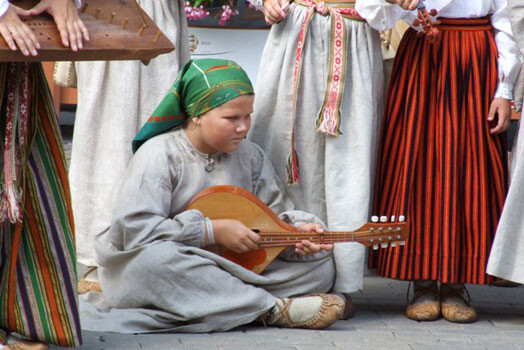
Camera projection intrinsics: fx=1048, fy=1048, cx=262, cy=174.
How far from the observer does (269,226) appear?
416 cm

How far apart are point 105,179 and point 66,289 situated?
1179 mm

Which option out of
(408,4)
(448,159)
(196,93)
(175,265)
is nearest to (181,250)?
(175,265)

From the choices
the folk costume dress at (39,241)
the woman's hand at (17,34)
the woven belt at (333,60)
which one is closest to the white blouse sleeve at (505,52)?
the woven belt at (333,60)

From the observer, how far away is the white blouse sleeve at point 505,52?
4.28 metres

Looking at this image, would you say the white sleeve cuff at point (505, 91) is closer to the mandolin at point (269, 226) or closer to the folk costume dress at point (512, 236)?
the folk costume dress at point (512, 236)

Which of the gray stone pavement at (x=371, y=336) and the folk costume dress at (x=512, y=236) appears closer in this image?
the gray stone pavement at (x=371, y=336)

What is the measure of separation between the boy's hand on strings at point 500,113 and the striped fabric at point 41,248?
1812 mm

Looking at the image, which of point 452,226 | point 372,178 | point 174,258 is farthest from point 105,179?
point 452,226

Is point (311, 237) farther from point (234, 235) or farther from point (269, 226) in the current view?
point (234, 235)

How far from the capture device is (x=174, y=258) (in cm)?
398

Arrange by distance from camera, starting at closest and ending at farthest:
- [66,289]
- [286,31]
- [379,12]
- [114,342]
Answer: [66,289] < [114,342] < [379,12] < [286,31]

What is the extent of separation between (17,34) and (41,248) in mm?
798

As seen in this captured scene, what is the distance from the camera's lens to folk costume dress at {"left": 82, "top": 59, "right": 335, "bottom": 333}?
400cm

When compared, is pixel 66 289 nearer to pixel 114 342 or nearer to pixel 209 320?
pixel 114 342
